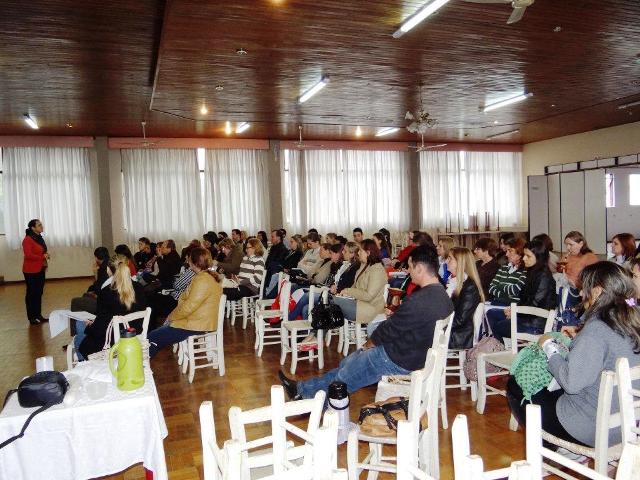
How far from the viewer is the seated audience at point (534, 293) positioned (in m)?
4.50

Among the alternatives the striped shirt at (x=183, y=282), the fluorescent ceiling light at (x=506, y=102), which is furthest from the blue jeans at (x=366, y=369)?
the fluorescent ceiling light at (x=506, y=102)

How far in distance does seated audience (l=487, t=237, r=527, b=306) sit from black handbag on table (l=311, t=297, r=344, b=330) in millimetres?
1489

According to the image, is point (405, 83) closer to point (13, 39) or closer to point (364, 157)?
point (13, 39)

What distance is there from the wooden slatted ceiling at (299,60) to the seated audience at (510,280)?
217 cm

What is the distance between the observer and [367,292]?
514cm

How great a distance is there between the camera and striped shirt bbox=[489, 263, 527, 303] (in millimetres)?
5070

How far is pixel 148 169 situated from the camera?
12.6m

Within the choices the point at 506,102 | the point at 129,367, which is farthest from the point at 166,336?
the point at 506,102

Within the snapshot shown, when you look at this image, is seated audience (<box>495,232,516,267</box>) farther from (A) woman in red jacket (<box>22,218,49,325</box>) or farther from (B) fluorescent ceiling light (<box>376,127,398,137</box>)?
(A) woman in red jacket (<box>22,218,49,325</box>)

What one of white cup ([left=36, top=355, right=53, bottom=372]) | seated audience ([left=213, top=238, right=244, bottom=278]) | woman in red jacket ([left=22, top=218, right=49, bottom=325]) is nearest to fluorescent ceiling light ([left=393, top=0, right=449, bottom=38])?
white cup ([left=36, top=355, right=53, bottom=372])

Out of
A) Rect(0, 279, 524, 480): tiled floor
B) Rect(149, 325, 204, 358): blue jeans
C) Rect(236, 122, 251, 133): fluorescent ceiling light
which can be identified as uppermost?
Rect(236, 122, 251, 133): fluorescent ceiling light

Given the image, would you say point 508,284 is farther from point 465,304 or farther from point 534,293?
point 465,304

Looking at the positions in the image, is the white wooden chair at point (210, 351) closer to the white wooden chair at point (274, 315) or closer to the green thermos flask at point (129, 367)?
the white wooden chair at point (274, 315)

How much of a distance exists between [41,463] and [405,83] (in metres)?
6.44
